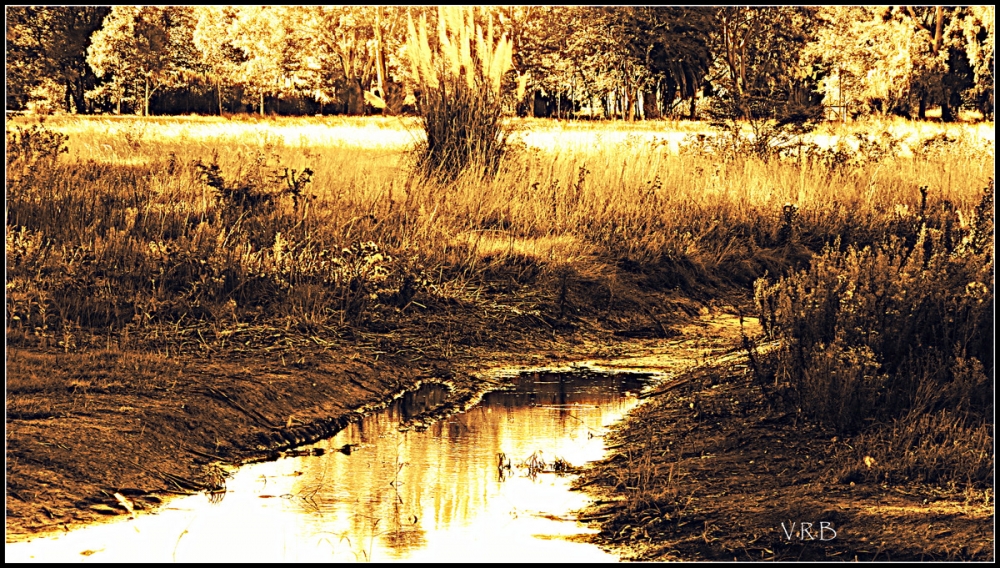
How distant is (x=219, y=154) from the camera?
47.0 ft

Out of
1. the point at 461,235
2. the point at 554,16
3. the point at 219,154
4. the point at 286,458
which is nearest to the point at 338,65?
the point at 554,16

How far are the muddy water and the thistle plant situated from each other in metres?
5.12

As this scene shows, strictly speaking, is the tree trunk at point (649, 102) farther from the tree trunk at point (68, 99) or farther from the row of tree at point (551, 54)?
the tree trunk at point (68, 99)

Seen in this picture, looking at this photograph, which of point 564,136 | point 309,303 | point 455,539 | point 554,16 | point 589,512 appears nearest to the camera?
point 455,539

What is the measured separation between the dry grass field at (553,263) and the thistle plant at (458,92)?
1.10ft

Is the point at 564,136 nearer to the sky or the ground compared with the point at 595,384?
nearer to the sky

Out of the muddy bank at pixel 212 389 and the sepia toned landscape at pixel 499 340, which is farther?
the muddy bank at pixel 212 389

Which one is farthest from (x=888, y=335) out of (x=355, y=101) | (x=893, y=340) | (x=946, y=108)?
(x=355, y=101)

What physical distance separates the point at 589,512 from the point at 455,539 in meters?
0.63

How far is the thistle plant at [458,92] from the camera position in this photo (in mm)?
11273

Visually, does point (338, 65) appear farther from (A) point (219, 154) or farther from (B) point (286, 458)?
(B) point (286, 458)

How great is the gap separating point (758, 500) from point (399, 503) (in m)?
1.36

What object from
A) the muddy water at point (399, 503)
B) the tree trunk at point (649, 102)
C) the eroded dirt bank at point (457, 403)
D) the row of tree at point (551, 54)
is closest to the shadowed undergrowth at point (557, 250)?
the eroded dirt bank at point (457, 403)

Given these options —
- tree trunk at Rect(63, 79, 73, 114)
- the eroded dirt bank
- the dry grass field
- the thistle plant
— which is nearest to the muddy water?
the eroded dirt bank
